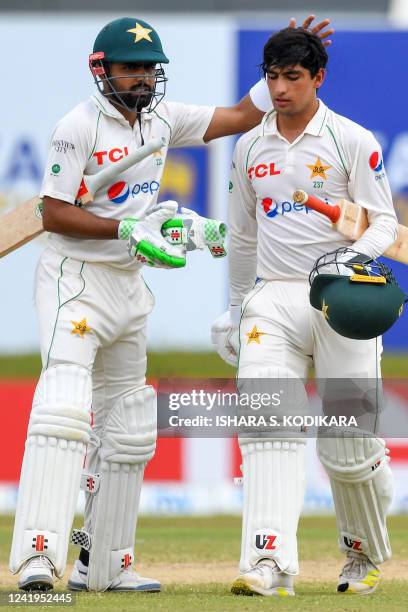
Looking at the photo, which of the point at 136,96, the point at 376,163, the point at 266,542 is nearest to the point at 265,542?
the point at 266,542

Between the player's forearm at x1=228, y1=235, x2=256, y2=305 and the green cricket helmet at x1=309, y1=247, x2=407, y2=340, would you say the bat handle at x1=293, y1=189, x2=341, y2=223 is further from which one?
the player's forearm at x1=228, y1=235, x2=256, y2=305

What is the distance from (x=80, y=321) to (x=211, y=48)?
24.2 ft

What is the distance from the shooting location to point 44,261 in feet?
17.0

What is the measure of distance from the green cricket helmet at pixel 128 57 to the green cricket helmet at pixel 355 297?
0.87 m

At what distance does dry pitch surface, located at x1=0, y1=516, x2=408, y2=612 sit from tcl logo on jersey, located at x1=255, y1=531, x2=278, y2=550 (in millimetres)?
176

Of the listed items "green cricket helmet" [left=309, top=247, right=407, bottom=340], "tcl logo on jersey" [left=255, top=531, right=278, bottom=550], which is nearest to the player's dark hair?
"green cricket helmet" [left=309, top=247, right=407, bottom=340]

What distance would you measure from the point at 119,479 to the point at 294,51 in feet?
5.30

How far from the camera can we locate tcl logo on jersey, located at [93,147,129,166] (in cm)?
511

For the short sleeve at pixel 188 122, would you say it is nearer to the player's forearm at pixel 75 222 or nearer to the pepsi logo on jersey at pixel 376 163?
the player's forearm at pixel 75 222

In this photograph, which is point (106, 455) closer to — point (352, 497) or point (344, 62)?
point (352, 497)

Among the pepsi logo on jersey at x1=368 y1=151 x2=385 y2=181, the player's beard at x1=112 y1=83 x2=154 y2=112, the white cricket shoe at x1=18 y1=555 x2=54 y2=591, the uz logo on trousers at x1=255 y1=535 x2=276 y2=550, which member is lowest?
the white cricket shoe at x1=18 y1=555 x2=54 y2=591

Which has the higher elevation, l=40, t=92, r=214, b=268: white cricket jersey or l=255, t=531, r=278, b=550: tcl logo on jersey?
l=40, t=92, r=214, b=268: white cricket jersey

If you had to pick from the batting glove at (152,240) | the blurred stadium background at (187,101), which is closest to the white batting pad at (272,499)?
the batting glove at (152,240)
